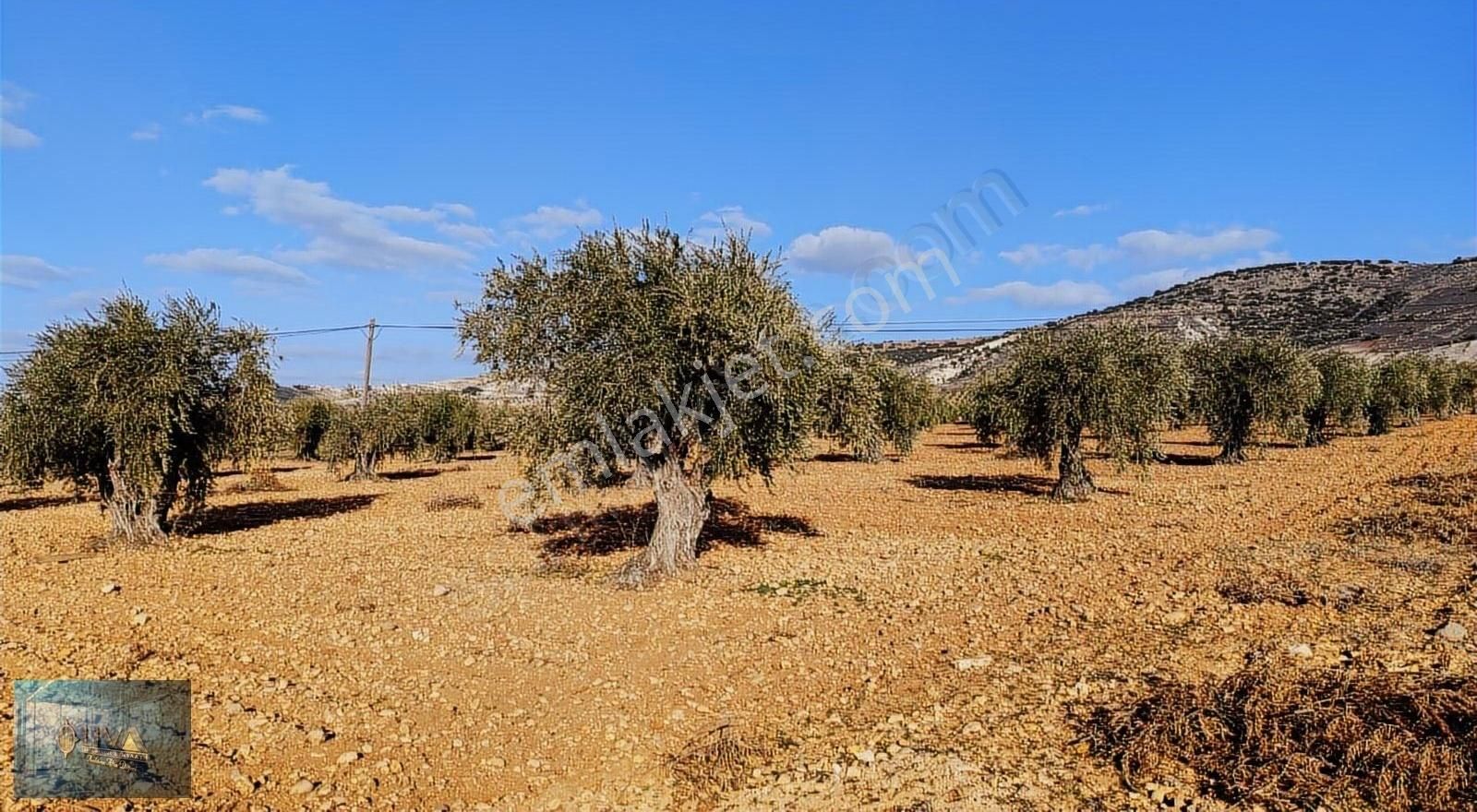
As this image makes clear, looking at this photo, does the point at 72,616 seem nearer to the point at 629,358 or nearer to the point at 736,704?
the point at 629,358

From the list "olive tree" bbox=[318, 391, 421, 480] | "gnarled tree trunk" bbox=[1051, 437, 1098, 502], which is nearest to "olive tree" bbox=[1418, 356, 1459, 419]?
"gnarled tree trunk" bbox=[1051, 437, 1098, 502]

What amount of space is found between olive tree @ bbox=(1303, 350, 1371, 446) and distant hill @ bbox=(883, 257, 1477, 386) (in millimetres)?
32385

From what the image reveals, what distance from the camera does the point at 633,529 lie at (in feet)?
57.6

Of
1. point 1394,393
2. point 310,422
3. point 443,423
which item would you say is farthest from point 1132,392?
point 310,422

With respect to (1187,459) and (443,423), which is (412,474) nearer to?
(443,423)

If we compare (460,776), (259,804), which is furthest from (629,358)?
(259,804)

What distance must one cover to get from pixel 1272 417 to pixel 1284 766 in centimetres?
2955

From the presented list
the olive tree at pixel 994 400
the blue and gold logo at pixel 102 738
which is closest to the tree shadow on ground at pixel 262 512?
the blue and gold logo at pixel 102 738

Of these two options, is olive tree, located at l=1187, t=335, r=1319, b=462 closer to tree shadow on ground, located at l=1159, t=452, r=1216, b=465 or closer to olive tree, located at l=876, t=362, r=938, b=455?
tree shadow on ground, located at l=1159, t=452, r=1216, b=465

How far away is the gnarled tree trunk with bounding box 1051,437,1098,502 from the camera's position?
67.8 feet

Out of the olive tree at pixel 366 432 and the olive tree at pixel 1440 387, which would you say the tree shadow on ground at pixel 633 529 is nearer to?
the olive tree at pixel 366 432

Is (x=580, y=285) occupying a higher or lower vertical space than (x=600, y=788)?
higher

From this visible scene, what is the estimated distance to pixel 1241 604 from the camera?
9.95m

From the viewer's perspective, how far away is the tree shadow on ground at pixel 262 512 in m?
18.6
